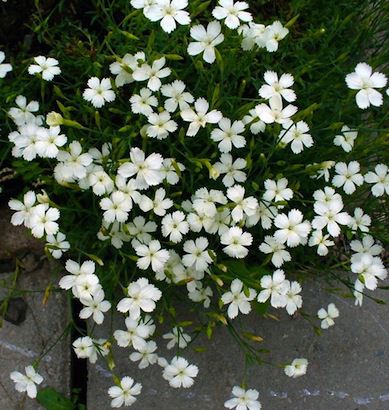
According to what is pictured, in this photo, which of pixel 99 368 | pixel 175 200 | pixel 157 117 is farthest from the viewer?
pixel 99 368

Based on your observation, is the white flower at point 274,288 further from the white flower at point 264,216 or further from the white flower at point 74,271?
the white flower at point 74,271

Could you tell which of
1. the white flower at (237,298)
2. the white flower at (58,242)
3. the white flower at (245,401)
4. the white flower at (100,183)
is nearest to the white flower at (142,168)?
the white flower at (100,183)

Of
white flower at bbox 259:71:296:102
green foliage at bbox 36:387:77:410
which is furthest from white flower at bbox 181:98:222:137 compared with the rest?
green foliage at bbox 36:387:77:410

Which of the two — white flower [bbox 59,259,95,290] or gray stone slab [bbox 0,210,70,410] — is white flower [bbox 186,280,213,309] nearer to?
white flower [bbox 59,259,95,290]

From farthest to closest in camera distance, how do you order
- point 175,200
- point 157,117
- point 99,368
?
1. point 99,368
2. point 175,200
3. point 157,117

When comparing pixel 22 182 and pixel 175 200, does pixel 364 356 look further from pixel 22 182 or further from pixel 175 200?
pixel 22 182

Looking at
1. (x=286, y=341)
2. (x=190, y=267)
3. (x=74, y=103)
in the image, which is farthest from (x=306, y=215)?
(x=74, y=103)

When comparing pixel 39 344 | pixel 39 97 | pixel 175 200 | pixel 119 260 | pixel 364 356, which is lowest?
pixel 364 356
